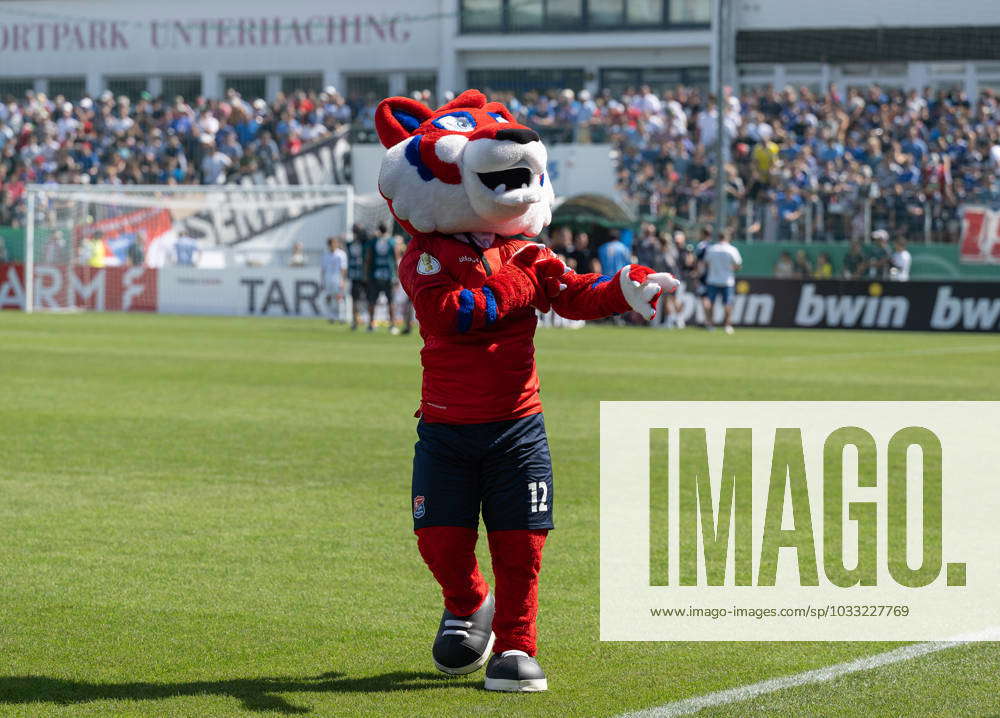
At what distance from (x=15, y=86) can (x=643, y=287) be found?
169 ft

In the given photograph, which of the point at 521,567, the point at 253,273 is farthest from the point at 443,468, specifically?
the point at 253,273

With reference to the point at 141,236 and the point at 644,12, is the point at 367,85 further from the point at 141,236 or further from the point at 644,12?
the point at 141,236

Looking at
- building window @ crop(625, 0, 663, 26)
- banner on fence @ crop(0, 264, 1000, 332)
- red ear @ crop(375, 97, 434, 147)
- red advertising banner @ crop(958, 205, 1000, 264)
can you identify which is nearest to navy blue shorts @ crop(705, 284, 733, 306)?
banner on fence @ crop(0, 264, 1000, 332)

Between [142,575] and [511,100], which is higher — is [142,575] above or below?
below

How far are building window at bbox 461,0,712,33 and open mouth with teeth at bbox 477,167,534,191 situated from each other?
42444 mm

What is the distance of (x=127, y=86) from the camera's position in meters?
51.6

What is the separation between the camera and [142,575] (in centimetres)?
687

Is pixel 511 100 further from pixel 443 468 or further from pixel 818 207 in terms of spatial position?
pixel 443 468

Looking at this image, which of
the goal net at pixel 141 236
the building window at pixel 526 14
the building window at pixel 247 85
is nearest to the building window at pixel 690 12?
the building window at pixel 526 14

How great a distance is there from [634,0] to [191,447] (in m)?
38.0

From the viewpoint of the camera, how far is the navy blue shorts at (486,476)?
526 cm

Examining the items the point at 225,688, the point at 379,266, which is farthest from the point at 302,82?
the point at 225,688

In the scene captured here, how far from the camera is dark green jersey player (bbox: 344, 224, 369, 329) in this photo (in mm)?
27469

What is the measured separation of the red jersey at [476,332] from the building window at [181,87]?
46.9 m
